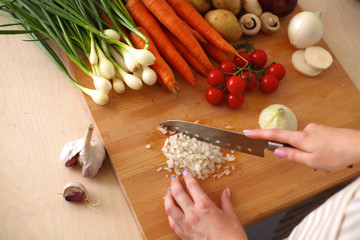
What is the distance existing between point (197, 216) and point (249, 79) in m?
0.63

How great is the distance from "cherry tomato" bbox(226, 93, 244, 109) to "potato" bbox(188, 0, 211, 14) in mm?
492

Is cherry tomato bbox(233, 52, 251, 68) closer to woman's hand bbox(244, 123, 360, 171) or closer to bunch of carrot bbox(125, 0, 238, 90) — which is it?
bunch of carrot bbox(125, 0, 238, 90)

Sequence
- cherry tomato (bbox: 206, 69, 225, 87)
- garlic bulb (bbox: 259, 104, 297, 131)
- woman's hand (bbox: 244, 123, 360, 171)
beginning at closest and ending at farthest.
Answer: woman's hand (bbox: 244, 123, 360, 171) < garlic bulb (bbox: 259, 104, 297, 131) < cherry tomato (bbox: 206, 69, 225, 87)

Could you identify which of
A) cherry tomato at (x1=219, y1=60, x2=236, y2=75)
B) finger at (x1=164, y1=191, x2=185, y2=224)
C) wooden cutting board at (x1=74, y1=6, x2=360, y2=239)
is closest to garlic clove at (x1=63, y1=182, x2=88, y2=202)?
wooden cutting board at (x1=74, y1=6, x2=360, y2=239)

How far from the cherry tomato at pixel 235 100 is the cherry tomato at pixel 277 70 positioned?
20cm

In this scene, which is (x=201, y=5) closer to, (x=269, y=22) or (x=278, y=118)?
(x=269, y=22)

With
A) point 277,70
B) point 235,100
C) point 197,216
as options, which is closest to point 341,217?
point 197,216

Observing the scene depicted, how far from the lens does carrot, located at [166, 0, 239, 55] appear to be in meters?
1.43

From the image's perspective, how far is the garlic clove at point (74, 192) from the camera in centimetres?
107

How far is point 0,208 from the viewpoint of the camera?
41.7 inches

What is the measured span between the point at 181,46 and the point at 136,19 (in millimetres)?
229

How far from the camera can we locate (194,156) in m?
1.17

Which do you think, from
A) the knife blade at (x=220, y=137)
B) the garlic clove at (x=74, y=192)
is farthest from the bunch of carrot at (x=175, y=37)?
the garlic clove at (x=74, y=192)

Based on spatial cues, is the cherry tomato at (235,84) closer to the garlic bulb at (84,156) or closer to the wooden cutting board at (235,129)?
the wooden cutting board at (235,129)
